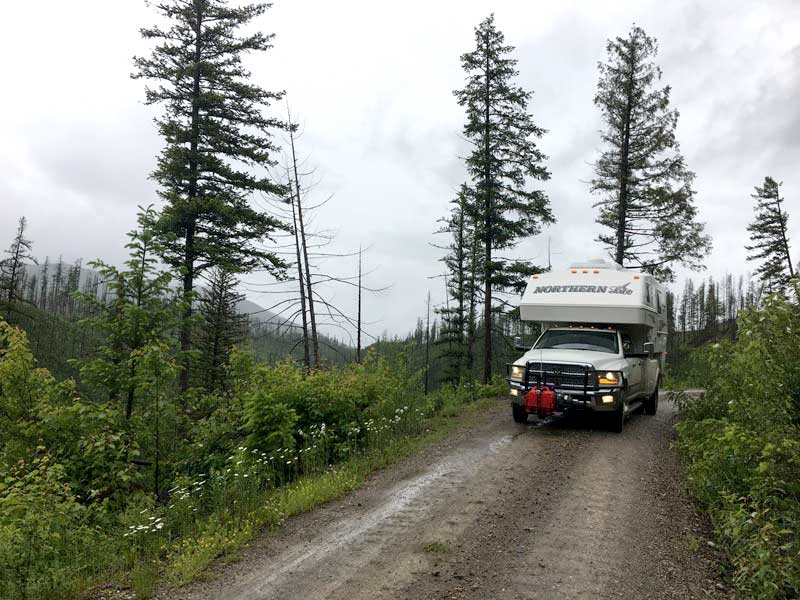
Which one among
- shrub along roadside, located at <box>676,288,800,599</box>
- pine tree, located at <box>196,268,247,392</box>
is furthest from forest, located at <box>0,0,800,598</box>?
pine tree, located at <box>196,268,247,392</box>

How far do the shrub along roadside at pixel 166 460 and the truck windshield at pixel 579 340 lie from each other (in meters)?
3.25

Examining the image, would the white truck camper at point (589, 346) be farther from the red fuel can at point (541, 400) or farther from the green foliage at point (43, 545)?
the green foliage at point (43, 545)

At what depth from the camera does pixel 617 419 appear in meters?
A: 10.4

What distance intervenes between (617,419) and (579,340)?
1929 millimetres

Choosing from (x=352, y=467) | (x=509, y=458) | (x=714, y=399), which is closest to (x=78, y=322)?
(x=352, y=467)

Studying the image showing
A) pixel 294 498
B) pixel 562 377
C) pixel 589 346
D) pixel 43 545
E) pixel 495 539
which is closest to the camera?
pixel 495 539

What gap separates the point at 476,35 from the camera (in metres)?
20.8

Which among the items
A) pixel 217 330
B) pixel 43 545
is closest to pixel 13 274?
pixel 217 330

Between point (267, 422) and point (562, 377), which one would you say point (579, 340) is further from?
point (267, 422)

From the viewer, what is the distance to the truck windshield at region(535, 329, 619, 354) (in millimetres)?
11234

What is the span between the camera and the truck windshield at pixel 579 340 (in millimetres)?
11234

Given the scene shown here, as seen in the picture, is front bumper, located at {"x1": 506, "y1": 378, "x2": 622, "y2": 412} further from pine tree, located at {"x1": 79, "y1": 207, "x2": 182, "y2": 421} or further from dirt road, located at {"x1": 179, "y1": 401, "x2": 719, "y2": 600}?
pine tree, located at {"x1": 79, "y1": 207, "x2": 182, "y2": 421}

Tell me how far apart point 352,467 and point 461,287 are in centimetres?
2305

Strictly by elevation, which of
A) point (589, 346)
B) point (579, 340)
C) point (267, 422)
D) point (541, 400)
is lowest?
point (267, 422)
